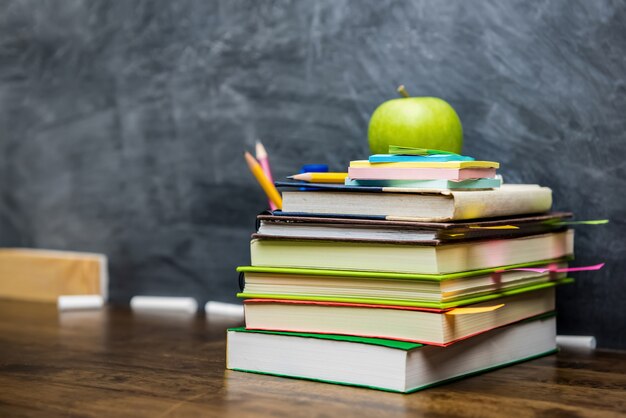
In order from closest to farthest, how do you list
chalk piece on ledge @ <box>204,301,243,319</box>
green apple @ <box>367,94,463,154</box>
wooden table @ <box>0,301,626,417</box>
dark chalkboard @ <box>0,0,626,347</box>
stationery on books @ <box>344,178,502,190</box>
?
wooden table @ <box>0,301,626,417</box>, stationery on books @ <box>344,178,502,190</box>, green apple @ <box>367,94,463,154</box>, dark chalkboard @ <box>0,0,626,347</box>, chalk piece on ledge @ <box>204,301,243,319</box>

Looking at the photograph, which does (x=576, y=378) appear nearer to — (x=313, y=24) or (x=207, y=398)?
(x=207, y=398)

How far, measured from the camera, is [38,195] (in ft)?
6.43

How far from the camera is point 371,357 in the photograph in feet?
3.52

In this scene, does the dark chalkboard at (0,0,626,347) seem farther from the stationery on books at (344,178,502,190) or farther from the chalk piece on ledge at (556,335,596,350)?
the stationery on books at (344,178,502,190)

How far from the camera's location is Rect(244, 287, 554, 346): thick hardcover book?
1.06 meters

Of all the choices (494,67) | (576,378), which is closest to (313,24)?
(494,67)

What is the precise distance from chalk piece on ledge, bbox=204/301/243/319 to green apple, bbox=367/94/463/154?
1.59 feet

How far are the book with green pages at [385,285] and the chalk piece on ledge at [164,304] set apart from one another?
1.66ft

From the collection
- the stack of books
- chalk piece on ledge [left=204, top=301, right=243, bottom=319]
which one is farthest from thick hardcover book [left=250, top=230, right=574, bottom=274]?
chalk piece on ledge [left=204, top=301, right=243, bottom=319]

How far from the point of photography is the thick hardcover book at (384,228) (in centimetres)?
107

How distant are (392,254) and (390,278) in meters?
0.03

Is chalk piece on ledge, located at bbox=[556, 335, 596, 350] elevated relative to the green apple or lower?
lower

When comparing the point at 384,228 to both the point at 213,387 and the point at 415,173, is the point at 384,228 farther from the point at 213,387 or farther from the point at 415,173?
the point at 213,387

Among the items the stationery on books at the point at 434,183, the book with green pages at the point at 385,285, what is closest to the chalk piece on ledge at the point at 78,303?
the book with green pages at the point at 385,285
